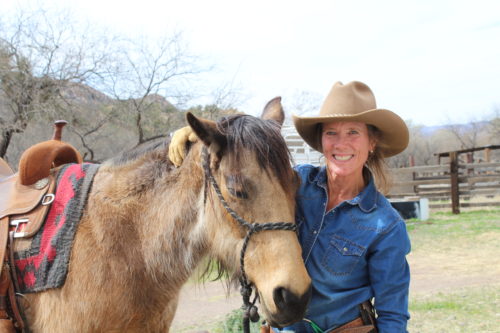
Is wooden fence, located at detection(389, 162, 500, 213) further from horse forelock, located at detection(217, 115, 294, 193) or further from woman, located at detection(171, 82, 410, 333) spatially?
horse forelock, located at detection(217, 115, 294, 193)

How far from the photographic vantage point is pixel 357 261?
206cm

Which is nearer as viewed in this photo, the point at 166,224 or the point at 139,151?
the point at 166,224

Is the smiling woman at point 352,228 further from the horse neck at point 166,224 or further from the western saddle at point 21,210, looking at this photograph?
the western saddle at point 21,210

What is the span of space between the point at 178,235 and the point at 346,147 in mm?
1048

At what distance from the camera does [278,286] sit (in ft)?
5.86

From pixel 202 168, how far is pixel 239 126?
306 mm

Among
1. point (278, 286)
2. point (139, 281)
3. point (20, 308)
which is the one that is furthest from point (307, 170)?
point (20, 308)

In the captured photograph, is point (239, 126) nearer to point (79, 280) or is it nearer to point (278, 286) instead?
point (278, 286)

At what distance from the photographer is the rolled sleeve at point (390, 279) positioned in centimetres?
200

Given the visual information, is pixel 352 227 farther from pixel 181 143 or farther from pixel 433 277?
pixel 433 277

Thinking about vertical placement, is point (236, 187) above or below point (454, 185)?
above

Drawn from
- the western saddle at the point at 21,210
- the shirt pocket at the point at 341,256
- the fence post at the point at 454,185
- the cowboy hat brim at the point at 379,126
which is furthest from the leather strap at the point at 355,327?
the fence post at the point at 454,185

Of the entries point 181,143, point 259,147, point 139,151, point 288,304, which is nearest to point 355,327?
Answer: point 288,304

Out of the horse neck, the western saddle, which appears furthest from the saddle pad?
the horse neck
